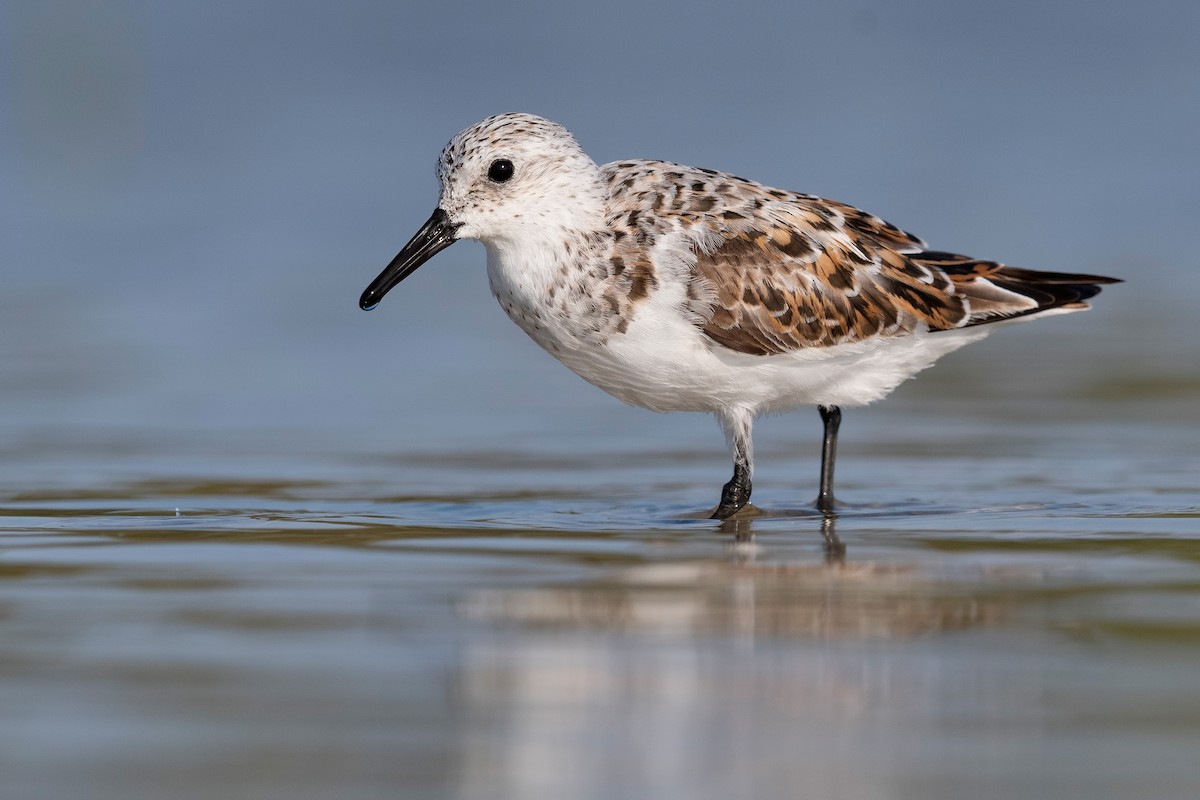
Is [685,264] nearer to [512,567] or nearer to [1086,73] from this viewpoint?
[512,567]

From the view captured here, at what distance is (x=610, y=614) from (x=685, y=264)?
2.67 meters

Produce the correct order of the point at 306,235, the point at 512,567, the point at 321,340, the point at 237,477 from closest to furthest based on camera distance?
the point at 512,567
the point at 237,477
the point at 321,340
the point at 306,235

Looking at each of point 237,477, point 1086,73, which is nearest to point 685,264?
point 237,477

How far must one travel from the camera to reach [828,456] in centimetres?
884

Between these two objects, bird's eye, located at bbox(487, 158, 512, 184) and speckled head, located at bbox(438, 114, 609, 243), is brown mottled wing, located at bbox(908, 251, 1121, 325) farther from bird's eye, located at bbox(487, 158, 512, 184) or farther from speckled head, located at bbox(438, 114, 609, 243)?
bird's eye, located at bbox(487, 158, 512, 184)

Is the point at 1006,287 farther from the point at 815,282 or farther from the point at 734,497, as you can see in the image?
the point at 734,497

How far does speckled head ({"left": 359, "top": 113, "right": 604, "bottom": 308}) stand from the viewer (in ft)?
27.1

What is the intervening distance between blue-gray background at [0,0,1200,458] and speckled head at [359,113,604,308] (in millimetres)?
1971

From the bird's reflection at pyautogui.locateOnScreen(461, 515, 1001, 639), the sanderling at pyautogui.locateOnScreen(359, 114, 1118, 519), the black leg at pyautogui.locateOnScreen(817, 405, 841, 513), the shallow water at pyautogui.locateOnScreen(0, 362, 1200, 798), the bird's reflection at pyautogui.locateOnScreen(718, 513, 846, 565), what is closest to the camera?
the shallow water at pyautogui.locateOnScreen(0, 362, 1200, 798)

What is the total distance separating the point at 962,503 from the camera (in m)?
8.38

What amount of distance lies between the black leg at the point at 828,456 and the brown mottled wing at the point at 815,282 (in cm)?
53

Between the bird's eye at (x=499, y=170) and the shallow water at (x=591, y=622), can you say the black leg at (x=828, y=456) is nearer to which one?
the shallow water at (x=591, y=622)

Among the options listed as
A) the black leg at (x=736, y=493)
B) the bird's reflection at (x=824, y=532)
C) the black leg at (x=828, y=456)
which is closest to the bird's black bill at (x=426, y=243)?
the black leg at (x=736, y=493)

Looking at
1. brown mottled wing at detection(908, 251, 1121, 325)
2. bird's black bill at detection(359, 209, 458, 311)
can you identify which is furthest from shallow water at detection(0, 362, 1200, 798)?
bird's black bill at detection(359, 209, 458, 311)
